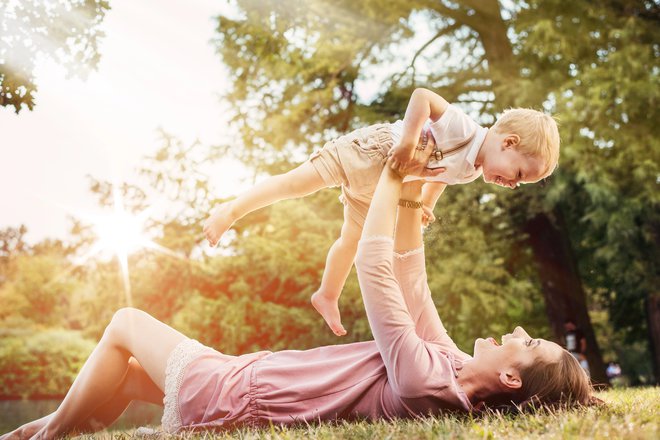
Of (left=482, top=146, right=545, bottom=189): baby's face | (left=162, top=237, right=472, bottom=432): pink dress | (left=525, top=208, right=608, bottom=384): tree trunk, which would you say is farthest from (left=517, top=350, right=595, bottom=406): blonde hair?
(left=525, top=208, right=608, bottom=384): tree trunk

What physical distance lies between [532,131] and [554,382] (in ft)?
3.22

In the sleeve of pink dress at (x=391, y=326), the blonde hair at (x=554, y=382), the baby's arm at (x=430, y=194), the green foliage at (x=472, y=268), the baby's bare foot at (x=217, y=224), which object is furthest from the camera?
the green foliage at (x=472, y=268)

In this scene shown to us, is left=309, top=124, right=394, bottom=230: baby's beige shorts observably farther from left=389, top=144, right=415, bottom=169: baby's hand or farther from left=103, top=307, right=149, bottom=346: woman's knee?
left=103, top=307, right=149, bottom=346: woman's knee

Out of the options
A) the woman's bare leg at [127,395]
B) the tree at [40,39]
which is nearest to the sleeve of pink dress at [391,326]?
the woman's bare leg at [127,395]

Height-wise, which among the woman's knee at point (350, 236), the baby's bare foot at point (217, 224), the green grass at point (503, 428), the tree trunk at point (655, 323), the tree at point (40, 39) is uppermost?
the tree at point (40, 39)

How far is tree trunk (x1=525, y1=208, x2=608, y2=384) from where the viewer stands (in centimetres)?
1036

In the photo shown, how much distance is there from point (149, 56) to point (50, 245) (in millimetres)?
4487

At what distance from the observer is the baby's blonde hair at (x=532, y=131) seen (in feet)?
8.50

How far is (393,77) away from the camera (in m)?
11.2

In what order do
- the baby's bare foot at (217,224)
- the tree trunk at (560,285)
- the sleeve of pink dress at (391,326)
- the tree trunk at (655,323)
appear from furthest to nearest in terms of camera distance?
1. the tree trunk at (655,323)
2. the tree trunk at (560,285)
3. the baby's bare foot at (217,224)
4. the sleeve of pink dress at (391,326)

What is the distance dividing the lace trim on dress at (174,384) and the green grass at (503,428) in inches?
3.4

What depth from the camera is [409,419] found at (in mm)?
2158

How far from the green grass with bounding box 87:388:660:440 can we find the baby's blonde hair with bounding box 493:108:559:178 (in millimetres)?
994

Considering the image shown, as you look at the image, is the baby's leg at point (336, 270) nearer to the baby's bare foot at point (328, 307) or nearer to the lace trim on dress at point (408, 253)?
the baby's bare foot at point (328, 307)
